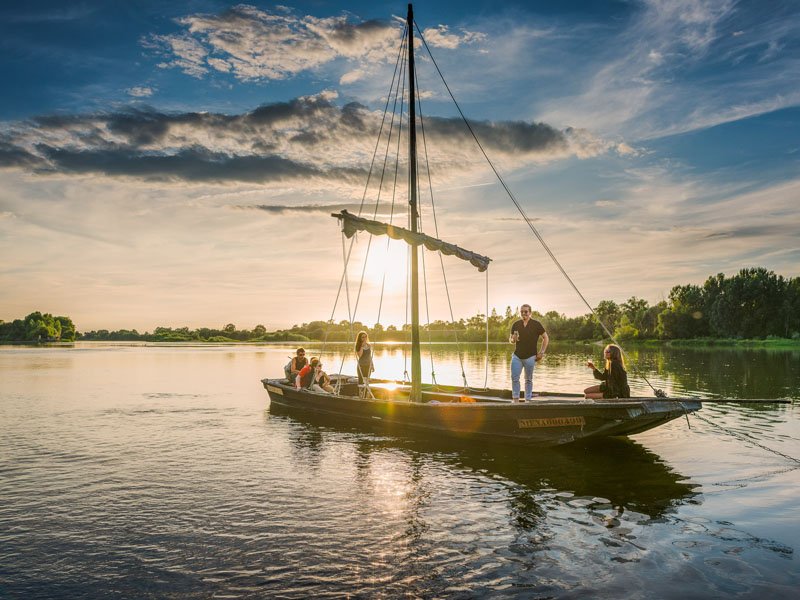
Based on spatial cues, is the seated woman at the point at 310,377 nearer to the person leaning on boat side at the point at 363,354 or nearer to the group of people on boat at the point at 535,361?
the person leaning on boat side at the point at 363,354

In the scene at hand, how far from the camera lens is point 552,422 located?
1559cm

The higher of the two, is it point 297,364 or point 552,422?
point 297,364

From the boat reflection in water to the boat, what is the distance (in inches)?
21.3

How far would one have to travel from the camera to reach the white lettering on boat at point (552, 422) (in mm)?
15344

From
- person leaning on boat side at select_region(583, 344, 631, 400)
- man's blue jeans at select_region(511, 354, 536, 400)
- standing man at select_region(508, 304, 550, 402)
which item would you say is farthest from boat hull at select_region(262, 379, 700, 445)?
standing man at select_region(508, 304, 550, 402)

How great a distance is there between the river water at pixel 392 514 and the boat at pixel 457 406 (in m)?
0.69

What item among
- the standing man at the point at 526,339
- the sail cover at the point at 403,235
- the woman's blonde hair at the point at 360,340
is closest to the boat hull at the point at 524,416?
the standing man at the point at 526,339

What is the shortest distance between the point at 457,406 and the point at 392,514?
21.9 ft

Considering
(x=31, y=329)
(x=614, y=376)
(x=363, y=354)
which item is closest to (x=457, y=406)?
(x=614, y=376)

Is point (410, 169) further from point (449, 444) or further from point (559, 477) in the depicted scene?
point (559, 477)

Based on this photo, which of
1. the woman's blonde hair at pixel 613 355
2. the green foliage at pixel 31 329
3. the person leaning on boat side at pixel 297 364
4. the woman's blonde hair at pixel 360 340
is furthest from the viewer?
the green foliage at pixel 31 329

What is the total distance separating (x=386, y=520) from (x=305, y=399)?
13604 mm

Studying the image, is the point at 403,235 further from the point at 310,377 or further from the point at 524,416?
the point at 524,416

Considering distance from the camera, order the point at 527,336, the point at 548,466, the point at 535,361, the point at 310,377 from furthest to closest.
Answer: the point at 310,377
the point at 527,336
the point at 535,361
the point at 548,466
